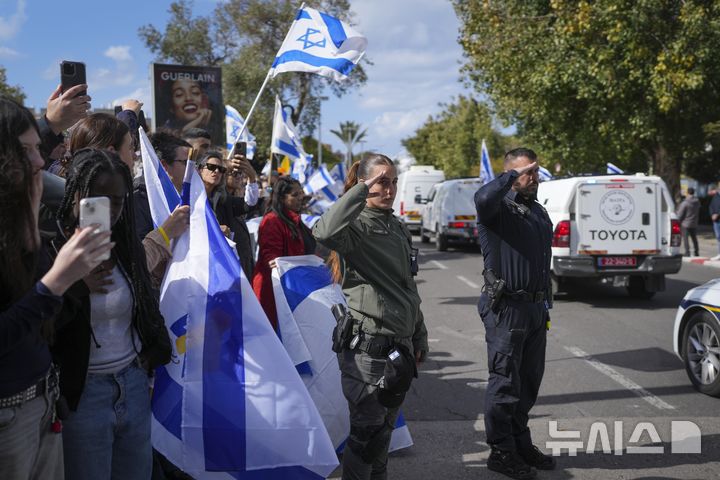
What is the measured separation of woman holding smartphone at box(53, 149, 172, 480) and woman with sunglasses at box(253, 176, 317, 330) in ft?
7.62

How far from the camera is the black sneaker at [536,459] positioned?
14.4ft

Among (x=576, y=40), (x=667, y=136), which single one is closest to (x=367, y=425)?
(x=576, y=40)

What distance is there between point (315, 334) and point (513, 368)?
1.32 meters

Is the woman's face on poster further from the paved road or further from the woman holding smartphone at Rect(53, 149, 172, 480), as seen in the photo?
the woman holding smartphone at Rect(53, 149, 172, 480)

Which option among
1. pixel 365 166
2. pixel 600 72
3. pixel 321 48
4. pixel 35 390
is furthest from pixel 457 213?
pixel 35 390

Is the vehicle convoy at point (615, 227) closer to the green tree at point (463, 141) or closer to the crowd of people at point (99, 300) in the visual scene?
the crowd of people at point (99, 300)

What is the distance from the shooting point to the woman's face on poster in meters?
10.5

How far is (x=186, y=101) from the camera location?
1049 centimetres

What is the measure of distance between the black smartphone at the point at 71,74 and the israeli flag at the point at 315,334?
1971 millimetres

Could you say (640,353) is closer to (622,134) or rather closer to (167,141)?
(167,141)

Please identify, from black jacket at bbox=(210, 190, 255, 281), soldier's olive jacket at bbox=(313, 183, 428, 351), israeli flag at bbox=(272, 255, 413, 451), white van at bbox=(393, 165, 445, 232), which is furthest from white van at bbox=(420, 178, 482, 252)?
soldier's olive jacket at bbox=(313, 183, 428, 351)

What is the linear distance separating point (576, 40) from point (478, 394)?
52.2ft

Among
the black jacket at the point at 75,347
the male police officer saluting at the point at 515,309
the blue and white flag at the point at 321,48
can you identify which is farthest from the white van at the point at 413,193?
the black jacket at the point at 75,347

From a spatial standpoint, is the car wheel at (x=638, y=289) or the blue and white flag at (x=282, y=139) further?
the blue and white flag at (x=282, y=139)
